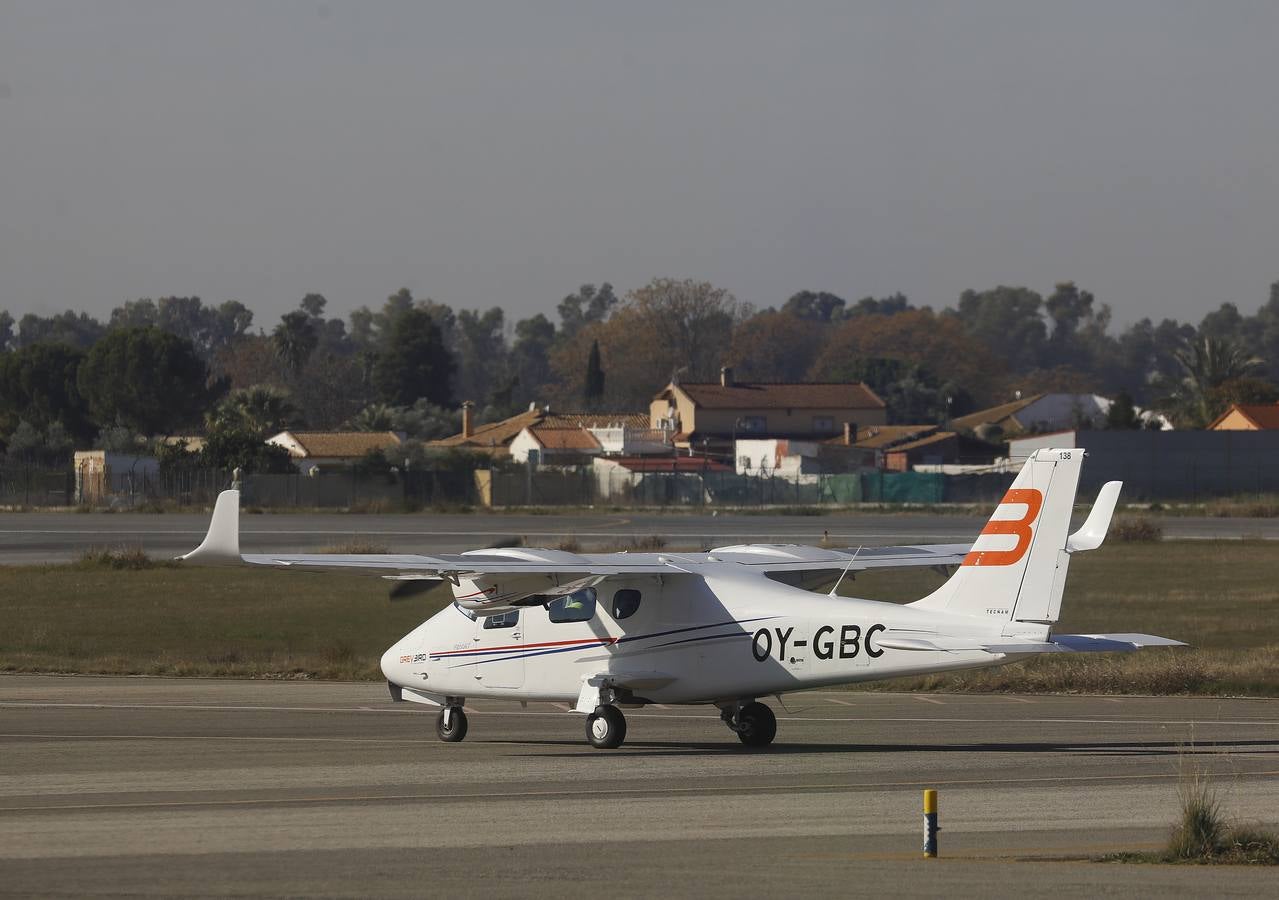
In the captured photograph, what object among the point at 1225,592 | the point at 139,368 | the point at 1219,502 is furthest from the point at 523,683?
the point at 139,368

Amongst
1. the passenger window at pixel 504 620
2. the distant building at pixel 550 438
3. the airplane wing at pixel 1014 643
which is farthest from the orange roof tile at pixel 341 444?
the airplane wing at pixel 1014 643

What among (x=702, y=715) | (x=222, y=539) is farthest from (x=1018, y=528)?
(x=222, y=539)

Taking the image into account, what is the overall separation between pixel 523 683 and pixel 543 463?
90122 mm

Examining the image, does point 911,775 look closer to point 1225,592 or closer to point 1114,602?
point 1114,602

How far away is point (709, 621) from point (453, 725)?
134 inches

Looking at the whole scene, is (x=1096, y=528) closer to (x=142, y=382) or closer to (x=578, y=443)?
(x=578, y=443)

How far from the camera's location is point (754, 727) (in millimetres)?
18719

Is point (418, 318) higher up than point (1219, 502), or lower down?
higher up

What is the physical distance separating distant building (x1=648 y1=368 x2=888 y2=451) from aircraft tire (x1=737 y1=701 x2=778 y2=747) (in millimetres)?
97416

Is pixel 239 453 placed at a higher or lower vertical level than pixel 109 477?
higher

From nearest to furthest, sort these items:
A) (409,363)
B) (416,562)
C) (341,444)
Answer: (416,562), (341,444), (409,363)

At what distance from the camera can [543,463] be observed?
358 feet

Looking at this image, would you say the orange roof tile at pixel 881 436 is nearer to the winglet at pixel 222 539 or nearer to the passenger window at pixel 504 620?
the passenger window at pixel 504 620

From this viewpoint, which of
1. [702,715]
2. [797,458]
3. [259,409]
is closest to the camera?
[702,715]
